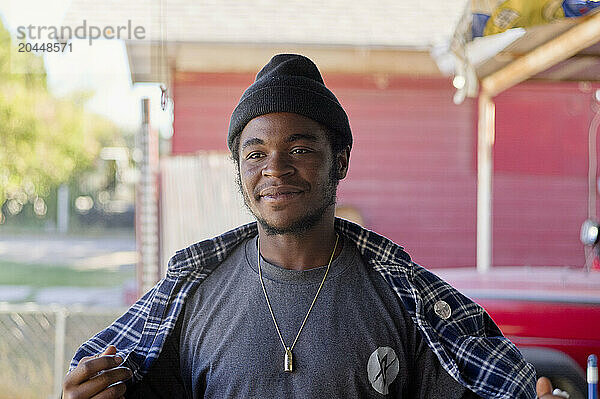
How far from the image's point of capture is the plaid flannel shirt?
1.84 meters

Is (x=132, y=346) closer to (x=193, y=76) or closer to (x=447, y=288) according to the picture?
(x=447, y=288)

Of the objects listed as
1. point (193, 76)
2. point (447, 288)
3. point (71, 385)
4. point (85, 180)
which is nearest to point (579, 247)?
point (193, 76)

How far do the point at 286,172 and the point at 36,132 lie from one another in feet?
33.0

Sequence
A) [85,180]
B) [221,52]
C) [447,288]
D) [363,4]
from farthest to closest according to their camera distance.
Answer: [85,180] → [221,52] → [363,4] → [447,288]

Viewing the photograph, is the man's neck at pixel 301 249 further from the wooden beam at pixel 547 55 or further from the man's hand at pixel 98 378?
the wooden beam at pixel 547 55

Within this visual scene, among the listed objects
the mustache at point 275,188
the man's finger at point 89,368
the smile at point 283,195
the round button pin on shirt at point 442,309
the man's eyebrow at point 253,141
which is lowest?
the man's finger at point 89,368

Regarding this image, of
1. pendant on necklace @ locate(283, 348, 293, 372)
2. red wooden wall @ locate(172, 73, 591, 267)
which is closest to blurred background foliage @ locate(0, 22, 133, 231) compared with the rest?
red wooden wall @ locate(172, 73, 591, 267)

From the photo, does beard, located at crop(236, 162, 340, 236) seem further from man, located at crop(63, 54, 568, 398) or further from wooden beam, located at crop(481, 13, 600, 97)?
wooden beam, located at crop(481, 13, 600, 97)

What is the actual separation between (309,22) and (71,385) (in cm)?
494

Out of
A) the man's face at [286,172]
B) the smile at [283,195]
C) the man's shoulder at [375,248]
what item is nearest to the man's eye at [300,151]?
the man's face at [286,172]

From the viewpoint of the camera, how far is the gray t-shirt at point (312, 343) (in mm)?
1806

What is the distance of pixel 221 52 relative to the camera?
23.2ft

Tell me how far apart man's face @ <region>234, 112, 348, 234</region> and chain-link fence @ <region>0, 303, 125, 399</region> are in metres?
4.07

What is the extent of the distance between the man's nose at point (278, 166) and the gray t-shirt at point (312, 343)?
0.27 meters
